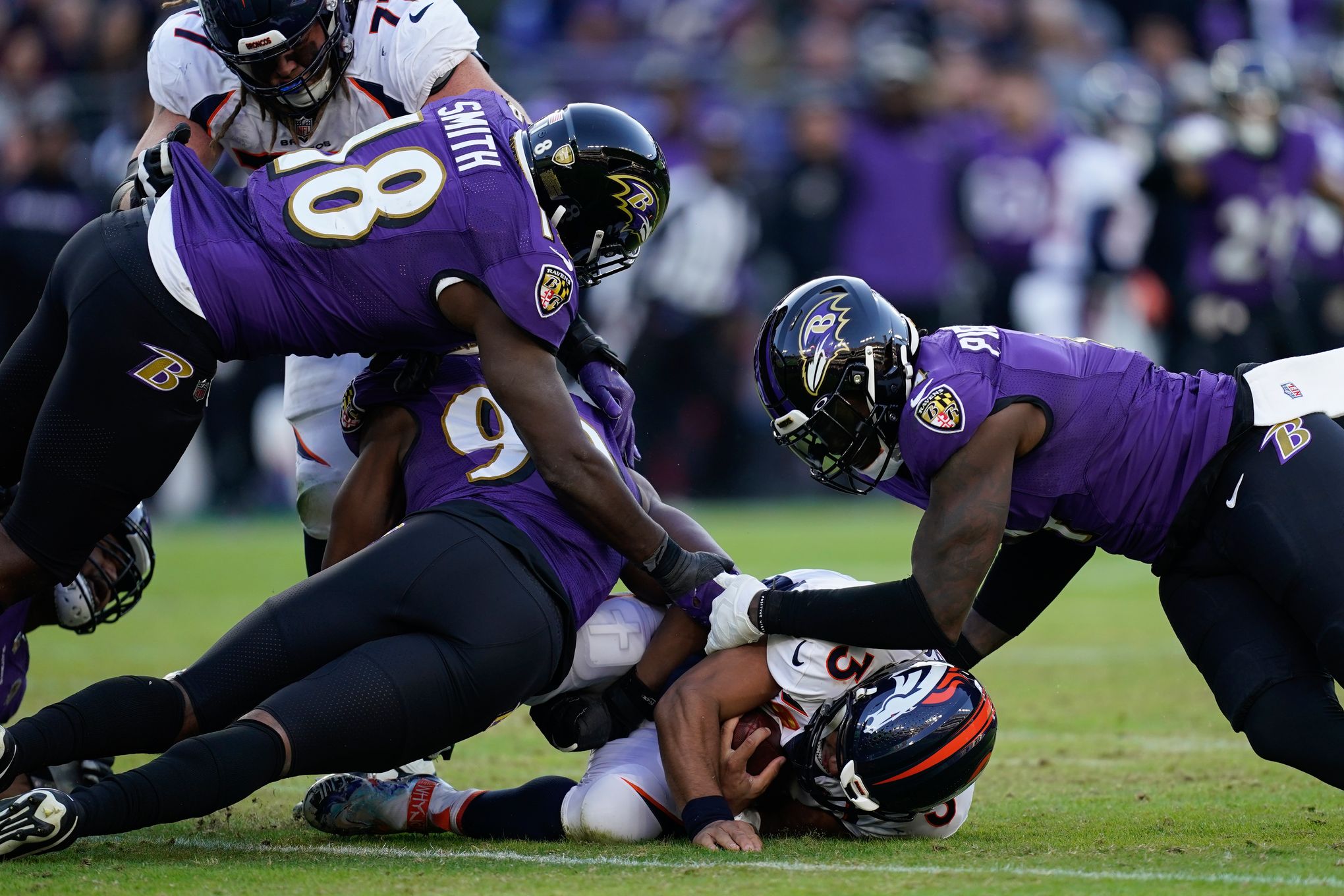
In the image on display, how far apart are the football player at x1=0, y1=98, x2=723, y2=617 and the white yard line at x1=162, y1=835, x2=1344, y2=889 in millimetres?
813

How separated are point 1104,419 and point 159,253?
246 cm

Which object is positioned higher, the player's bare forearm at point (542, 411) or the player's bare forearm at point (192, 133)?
the player's bare forearm at point (192, 133)

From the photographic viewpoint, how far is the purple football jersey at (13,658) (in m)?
4.97

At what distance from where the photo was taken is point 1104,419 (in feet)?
14.4

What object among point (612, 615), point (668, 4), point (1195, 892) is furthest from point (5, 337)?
point (1195, 892)

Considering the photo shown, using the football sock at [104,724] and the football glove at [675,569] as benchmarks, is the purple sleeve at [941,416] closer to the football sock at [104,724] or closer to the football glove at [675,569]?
the football glove at [675,569]

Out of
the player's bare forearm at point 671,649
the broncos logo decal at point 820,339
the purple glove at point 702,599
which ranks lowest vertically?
the player's bare forearm at point 671,649

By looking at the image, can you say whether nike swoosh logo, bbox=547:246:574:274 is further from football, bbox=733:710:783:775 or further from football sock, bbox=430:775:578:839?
football sock, bbox=430:775:578:839

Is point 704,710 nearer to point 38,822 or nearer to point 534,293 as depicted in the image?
point 534,293

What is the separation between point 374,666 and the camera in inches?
160

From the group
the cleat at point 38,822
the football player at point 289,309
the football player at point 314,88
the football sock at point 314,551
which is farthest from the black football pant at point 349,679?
the football sock at point 314,551

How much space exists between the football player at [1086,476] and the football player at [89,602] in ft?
6.42

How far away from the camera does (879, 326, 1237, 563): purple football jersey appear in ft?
14.0

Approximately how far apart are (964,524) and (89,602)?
109 inches
